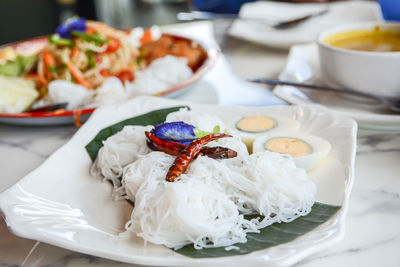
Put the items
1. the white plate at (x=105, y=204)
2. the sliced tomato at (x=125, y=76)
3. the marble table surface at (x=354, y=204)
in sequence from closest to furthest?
the white plate at (x=105, y=204) < the marble table surface at (x=354, y=204) < the sliced tomato at (x=125, y=76)

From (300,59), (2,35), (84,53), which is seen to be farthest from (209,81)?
(2,35)

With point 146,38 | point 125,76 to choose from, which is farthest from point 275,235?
point 146,38

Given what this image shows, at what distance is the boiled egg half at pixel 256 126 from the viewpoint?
4.54ft

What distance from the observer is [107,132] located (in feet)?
4.79

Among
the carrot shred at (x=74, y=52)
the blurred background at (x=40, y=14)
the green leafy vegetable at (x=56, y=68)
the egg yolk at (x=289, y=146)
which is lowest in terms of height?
the blurred background at (x=40, y=14)

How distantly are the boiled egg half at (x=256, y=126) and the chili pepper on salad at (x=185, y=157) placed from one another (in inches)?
7.1

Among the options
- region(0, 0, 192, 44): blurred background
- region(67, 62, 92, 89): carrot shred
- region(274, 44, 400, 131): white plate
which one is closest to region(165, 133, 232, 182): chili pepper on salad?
region(274, 44, 400, 131): white plate

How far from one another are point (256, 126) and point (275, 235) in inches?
20.9

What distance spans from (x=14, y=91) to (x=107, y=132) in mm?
758

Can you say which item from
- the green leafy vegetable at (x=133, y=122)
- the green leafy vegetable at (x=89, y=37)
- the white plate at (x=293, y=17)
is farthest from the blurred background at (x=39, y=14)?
the green leafy vegetable at (x=133, y=122)

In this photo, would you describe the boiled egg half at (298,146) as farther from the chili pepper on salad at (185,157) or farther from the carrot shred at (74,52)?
the carrot shred at (74,52)

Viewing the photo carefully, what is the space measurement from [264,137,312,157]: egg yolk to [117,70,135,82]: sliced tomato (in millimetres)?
1047

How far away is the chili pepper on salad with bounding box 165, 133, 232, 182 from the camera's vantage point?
1.10 m

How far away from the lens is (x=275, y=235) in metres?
0.96
